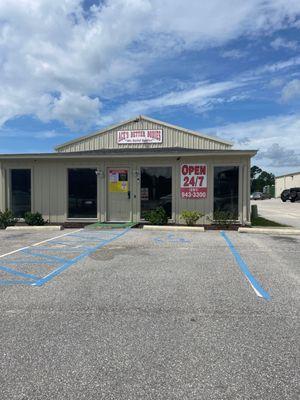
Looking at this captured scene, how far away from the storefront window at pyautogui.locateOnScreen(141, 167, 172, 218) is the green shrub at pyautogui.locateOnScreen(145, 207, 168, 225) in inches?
16.7

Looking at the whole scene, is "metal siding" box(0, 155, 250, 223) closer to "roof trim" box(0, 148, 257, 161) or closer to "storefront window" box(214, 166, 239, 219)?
"storefront window" box(214, 166, 239, 219)

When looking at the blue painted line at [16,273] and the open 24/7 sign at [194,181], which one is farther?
the open 24/7 sign at [194,181]

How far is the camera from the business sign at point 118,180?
15.0 meters

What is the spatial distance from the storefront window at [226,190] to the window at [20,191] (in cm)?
799

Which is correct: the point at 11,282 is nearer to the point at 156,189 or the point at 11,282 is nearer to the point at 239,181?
the point at 156,189

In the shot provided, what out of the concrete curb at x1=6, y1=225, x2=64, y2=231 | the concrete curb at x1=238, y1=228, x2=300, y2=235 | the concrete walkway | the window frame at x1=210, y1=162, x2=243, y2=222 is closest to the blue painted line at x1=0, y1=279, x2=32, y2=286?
the concrete curb at x1=6, y1=225, x2=64, y2=231

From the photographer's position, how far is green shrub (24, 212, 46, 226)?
14399 mm

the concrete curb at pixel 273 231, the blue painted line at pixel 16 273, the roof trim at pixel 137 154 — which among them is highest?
the roof trim at pixel 137 154

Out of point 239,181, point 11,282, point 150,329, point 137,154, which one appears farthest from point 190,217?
point 150,329

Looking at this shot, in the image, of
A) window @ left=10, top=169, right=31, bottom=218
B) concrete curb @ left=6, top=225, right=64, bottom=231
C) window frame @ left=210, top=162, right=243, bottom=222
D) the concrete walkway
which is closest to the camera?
concrete curb @ left=6, top=225, right=64, bottom=231

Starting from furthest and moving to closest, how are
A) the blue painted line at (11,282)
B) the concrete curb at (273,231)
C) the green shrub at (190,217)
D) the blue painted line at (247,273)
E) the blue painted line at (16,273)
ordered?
1. the green shrub at (190,217)
2. the concrete curb at (273,231)
3. the blue painted line at (16,273)
4. the blue painted line at (11,282)
5. the blue painted line at (247,273)

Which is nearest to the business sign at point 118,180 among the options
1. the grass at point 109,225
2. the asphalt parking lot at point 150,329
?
the grass at point 109,225

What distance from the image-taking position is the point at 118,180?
15.0 metres

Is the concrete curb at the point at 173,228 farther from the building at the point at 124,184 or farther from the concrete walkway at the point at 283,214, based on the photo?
the concrete walkway at the point at 283,214
